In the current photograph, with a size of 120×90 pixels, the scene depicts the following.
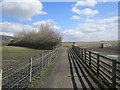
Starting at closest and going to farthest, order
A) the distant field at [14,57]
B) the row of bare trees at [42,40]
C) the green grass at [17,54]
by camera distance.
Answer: the distant field at [14,57] → the green grass at [17,54] → the row of bare trees at [42,40]

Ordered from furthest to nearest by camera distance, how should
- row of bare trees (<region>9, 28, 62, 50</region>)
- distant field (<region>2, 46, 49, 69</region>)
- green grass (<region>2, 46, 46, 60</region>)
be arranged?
row of bare trees (<region>9, 28, 62, 50</region>) < green grass (<region>2, 46, 46, 60</region>) < distant field (<region>2, 46, 49, 69</region>)

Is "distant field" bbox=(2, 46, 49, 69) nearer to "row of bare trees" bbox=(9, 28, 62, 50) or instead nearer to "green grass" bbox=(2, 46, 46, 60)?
"green grass" bbox=(2, 46, 46, 60)

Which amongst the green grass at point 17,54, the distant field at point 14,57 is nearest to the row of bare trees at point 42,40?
the green grass at point 17,54

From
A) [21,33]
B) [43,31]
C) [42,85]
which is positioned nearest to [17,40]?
[21,33]

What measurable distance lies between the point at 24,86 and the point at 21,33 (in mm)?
100714

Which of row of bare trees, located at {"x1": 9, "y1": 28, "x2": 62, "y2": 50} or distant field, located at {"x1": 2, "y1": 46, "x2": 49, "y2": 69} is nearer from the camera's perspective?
distant field, located at {"x1": 2, "y1": 46, "x2": 49, "y2": 69}

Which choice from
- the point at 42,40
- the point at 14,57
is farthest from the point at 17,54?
the point at 42,40

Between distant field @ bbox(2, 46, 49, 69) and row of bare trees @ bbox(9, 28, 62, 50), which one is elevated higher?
row of bare trees @ bbox(9, 28, 62, 50)

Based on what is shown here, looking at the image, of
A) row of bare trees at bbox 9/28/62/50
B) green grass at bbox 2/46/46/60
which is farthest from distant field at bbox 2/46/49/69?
row of bare trees at bbox 9/28/62/50

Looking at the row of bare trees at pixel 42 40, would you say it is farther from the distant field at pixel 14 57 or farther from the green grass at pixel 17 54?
the distant field at pixel 14 57

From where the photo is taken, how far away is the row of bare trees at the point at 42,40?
263 ft

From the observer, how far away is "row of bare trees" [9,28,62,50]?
8025cm

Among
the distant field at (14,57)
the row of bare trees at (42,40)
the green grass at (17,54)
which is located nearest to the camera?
the distant field at (14,57)

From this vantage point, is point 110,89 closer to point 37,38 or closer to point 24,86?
point 24,86
